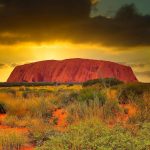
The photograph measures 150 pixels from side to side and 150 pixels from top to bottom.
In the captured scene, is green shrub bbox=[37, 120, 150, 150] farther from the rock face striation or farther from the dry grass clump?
the rock face striation

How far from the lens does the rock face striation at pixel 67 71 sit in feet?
463

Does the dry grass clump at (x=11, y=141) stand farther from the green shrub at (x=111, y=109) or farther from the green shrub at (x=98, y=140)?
the green shrub at (x=111, y=109)

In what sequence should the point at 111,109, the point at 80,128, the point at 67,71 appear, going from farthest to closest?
the point at 67,71 → the point at 111,109 → the point at 80,128

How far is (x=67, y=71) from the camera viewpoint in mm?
144875

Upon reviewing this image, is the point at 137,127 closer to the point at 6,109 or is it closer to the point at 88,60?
the point at 6,109

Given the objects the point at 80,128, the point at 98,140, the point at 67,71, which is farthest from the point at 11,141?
the point at 67,71

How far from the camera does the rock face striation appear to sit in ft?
463

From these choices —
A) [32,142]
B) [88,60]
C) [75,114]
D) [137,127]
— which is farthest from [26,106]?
[88,60]

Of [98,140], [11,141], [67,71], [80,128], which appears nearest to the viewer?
[98,140]

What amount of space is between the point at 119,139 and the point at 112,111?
323 inches

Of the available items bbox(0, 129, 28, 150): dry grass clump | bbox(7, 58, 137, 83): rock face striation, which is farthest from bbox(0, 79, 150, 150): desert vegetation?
bbox(7, 58, 137, 83): rock face striation

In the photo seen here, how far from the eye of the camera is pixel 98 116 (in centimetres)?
1655

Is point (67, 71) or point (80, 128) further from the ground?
point (67, 71)

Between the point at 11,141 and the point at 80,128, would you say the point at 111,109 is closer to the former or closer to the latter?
the point at 11,141
